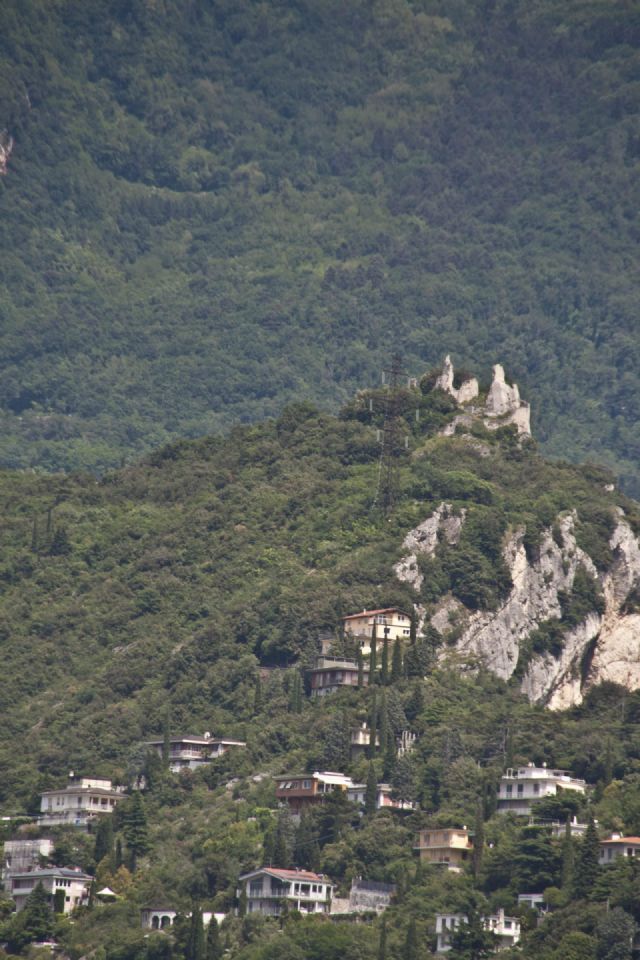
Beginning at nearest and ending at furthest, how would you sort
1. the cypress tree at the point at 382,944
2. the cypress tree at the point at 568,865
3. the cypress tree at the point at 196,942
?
the cypress tree at the point at 382,944 → the cypress tree at the point at 196,942 → the cypress tree at the point at 568,865

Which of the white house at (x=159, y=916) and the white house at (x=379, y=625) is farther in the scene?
the white house at (x=379, y=625)

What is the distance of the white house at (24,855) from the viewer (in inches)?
5399

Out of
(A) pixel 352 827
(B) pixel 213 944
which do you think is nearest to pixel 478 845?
(A) pixel 352 827

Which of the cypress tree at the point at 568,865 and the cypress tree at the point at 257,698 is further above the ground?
the cypress tree at the point at 257,698

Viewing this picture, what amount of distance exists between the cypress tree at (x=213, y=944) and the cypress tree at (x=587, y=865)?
1377cm

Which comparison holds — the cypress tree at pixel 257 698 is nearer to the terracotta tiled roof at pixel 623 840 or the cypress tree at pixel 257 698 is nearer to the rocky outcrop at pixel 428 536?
the rocky outcrop at pixel 428 536

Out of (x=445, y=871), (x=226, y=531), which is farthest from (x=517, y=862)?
(x=226, y=531)

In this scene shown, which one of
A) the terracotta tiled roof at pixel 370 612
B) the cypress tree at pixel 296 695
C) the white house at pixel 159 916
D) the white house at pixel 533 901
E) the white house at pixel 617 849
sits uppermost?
→ the terracotta tiled roof at pixel 370 612

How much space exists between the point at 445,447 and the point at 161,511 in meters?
15.9

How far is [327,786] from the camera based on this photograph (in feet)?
453

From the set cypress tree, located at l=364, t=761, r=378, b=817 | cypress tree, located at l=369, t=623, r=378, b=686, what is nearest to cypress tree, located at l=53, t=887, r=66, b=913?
cypress tree, located at l=364, t=761, r=378, b=817

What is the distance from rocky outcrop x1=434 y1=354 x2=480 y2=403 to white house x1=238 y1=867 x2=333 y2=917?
4767 cm

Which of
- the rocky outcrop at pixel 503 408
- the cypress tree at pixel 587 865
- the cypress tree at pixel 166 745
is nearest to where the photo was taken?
the cypress tree at pixel 587 865

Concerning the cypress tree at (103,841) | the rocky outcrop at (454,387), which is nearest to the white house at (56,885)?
the cypress tree at (103,841)
